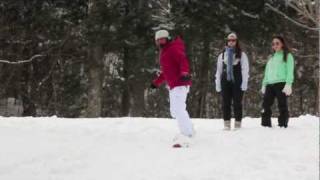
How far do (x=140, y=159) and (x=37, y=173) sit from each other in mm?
1297

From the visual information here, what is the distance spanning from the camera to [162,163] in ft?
24.1

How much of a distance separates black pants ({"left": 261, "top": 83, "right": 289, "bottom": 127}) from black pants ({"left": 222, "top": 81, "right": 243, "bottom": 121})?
1.61 feet

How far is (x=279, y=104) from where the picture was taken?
10195 millimetres

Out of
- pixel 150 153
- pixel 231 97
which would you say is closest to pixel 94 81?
pixel 231 97

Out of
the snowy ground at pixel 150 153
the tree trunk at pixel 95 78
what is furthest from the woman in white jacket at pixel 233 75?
the tree trunk at pixel 95 78

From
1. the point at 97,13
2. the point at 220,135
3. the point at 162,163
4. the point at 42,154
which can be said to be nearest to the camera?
Result: the point at 162,163

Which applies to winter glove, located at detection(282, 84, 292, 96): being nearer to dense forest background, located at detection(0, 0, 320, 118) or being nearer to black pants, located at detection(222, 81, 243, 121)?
black pants, located at detection(222, 81, 243, 121)

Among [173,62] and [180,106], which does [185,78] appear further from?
[180,106]

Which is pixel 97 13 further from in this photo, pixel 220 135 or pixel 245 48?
pixel 220 135

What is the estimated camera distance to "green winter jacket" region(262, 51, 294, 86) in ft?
32.9

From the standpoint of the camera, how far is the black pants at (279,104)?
10172 millimetres

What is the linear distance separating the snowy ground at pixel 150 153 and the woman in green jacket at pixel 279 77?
36cm

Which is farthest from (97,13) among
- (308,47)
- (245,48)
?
(308,47)

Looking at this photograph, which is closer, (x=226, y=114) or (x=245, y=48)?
(x=226, y=114)
